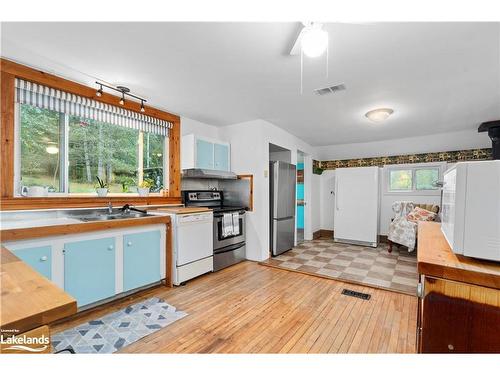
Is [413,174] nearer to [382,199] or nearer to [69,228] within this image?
[382,199]

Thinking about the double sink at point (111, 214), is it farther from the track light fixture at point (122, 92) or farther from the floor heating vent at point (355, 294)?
the floor heating vent at point (355, 294)

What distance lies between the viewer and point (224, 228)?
3363 millimetres

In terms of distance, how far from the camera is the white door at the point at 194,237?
2.78 meters

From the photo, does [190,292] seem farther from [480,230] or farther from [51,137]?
[480,230]

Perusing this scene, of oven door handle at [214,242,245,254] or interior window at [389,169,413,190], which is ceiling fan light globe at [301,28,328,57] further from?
interior window at [389,169,413,190]

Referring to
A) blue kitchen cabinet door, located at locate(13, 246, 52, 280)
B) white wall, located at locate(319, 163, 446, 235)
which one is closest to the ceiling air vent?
blue kitchen cabinet door, located at locate(13, 246, 52, 280)

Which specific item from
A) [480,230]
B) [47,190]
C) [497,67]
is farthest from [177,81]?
[497,67]

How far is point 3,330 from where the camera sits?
541mm

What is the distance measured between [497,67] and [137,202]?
405 centimetres

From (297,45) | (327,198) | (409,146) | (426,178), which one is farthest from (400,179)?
(297,45)

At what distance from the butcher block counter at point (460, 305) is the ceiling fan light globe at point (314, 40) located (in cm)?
137

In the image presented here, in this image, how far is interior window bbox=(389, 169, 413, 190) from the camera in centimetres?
499

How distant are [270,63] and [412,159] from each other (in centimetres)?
429
